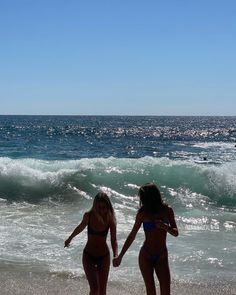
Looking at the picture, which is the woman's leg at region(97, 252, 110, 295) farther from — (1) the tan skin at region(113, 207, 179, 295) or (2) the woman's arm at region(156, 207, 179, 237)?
(2) the woman's arm at region(156, 207, 179, 237)

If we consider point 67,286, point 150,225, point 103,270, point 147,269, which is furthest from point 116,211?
point 150,225

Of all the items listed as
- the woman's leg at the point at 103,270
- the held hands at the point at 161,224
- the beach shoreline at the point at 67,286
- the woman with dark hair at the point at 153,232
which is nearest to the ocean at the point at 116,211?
the beach shoreline at the point at 67,286

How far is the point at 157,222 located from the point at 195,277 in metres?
3.26

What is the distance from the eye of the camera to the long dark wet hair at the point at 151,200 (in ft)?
17.2

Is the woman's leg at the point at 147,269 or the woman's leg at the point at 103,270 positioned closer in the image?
the woman's leg at the point at 147,269

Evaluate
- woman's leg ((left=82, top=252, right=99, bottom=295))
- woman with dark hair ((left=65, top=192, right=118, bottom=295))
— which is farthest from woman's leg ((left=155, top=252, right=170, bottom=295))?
woman's leg ((left=82, top=252, right=99, bottom=295))

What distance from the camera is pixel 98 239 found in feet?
18.4

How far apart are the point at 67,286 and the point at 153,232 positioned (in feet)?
8.84

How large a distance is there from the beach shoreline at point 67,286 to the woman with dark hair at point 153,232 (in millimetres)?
1966

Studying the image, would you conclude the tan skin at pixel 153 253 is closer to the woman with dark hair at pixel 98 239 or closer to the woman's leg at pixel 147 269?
the woman's leg at pixel 147 269

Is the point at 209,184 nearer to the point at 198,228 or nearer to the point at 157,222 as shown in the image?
the point at 198,228

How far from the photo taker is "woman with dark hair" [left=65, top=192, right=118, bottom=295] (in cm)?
551

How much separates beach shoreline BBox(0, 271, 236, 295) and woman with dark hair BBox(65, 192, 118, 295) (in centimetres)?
176

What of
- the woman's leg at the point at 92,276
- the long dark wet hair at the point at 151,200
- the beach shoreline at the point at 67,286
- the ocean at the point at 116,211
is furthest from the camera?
the ocean at the point at 116,211
